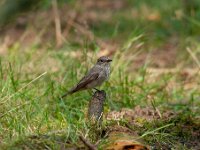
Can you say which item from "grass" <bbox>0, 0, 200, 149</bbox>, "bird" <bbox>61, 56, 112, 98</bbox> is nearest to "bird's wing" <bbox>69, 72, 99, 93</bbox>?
"bird" <bbox>61, 56, 112, 98</bbox>

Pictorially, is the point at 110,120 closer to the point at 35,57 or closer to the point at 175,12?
the point at 35,57

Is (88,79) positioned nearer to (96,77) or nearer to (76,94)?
(96,77)

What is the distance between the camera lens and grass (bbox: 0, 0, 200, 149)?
5.93 meters

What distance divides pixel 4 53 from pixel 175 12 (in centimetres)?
299

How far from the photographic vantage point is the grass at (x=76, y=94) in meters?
5.93

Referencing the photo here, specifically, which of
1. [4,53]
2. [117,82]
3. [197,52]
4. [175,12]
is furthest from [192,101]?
[175,12]

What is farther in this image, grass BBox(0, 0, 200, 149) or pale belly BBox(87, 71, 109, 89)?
pale belly BBox(87, 71, 109, 89)

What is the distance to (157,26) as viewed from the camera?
38.8 feet

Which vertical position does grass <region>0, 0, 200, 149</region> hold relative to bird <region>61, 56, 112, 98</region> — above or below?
below

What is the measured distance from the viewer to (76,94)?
7535 millimetres

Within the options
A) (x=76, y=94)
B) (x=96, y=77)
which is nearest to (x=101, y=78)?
(x=96, y=77)

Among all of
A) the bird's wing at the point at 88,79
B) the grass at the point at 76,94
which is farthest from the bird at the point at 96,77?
the grass at the point at 76,94

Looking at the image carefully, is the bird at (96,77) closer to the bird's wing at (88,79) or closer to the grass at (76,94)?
the bird's wing at (88,79)

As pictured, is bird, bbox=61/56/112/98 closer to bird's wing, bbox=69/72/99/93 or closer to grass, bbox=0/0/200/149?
bird's wing, bbox=69/72/99/93
